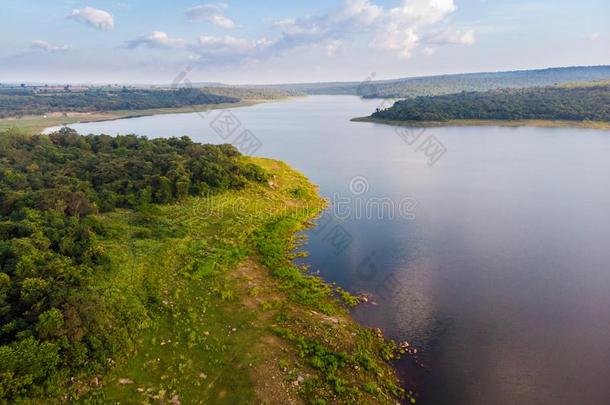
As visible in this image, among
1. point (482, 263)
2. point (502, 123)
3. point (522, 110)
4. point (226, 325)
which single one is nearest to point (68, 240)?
point (226, 325)

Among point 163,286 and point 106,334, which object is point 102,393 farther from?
point 163,286

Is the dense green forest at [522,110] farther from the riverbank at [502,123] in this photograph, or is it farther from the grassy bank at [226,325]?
the grassy bank at [226,325]

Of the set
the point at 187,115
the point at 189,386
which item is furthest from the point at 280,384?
the point at 187,115

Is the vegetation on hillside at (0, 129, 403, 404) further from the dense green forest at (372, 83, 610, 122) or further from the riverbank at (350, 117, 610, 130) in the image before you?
the dense green forest at (372, 83, 610, 122)

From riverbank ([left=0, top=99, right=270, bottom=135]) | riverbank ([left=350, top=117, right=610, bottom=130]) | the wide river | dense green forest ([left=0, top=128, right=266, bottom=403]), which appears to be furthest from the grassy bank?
riverbank ([left=350, top=117, right=610, bottom=130])

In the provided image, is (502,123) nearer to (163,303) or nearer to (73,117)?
(163,303)

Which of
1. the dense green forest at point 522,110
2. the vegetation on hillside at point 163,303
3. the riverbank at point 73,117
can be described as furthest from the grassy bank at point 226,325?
the dense green forest at point 522,110
